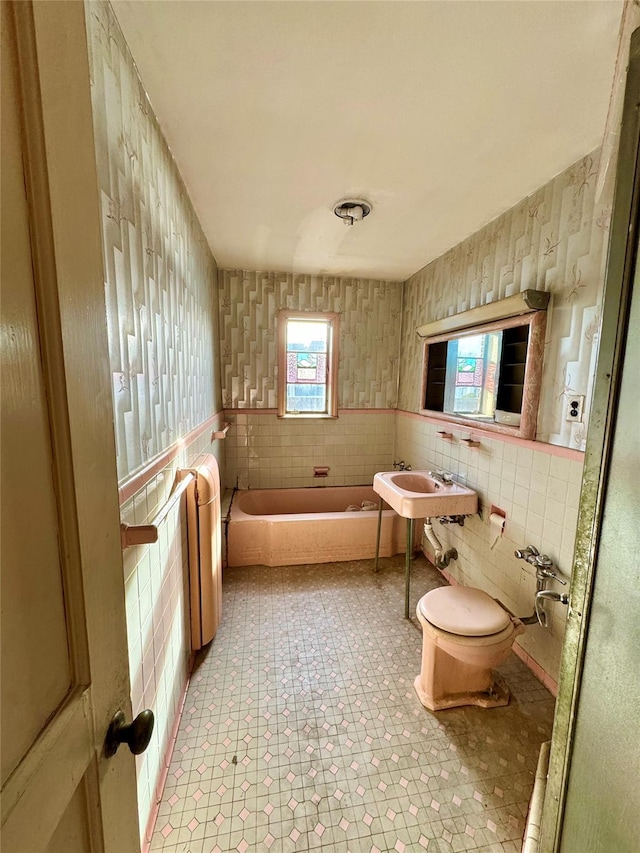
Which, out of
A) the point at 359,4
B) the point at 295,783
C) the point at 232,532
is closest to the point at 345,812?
the point at 295,783

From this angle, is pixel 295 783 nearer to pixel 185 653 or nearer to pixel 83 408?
pixel 185 653

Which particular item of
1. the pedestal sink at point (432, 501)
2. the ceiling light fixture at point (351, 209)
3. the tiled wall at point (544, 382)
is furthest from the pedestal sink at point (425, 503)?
the ceiling light fixture at point (351, 209)

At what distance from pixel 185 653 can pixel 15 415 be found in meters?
1.77

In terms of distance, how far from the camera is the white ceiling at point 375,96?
3.12 feet

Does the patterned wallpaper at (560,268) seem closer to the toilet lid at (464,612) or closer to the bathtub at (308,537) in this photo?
the toilet lid at (464,612)

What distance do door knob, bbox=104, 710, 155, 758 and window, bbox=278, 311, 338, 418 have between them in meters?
2.88

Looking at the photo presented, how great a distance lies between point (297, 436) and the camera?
3.46 m

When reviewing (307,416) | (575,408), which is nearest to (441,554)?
(575,408)

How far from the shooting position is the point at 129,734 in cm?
56

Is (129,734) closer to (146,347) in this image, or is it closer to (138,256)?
(146,347)

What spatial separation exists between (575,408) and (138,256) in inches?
75.0

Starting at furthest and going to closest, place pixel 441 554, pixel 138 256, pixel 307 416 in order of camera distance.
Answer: pixel 307 416 → pixel 441 554 → pixel 138 256

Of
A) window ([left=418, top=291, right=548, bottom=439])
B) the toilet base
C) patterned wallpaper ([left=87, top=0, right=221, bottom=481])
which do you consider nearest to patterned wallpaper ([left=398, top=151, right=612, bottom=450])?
window ([left=418, top=291, right=548, bottom=439])

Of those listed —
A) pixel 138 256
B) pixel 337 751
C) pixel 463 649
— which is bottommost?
pixel 337 751
